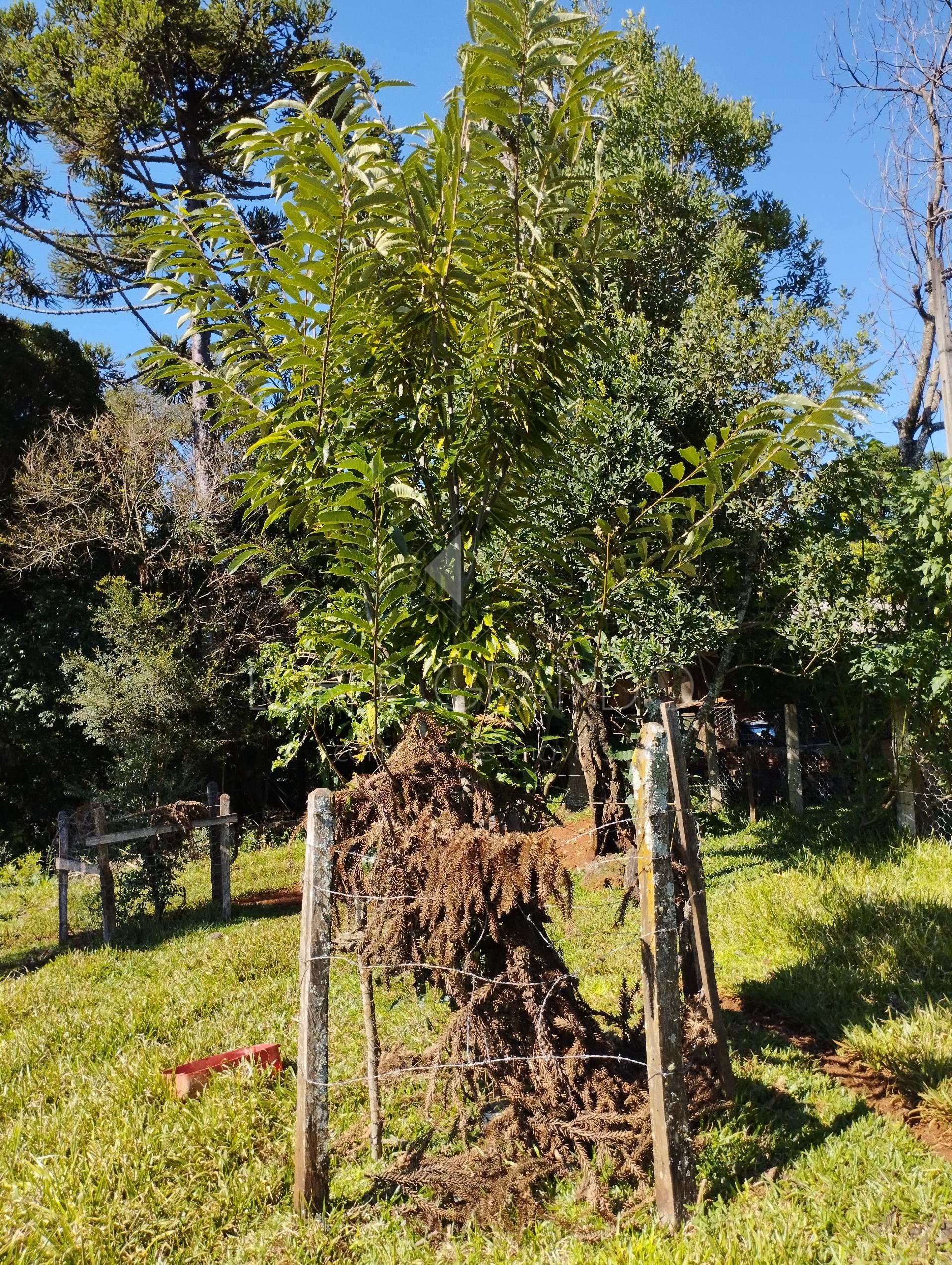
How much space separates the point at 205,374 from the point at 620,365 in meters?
6.88

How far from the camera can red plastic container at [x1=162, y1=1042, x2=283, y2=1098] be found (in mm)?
4148

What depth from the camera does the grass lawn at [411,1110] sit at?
116 inches

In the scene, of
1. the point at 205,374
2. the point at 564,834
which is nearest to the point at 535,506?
the point at 205,374

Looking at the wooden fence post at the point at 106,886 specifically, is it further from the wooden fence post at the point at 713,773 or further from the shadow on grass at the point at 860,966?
the wooden fence post at the point at 713,773

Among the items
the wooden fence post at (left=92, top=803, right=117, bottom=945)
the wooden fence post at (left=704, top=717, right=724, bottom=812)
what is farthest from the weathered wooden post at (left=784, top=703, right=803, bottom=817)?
the wooden fence post at (left=92, top=803, right=117, bottom=945)

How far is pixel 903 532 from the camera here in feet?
26.3

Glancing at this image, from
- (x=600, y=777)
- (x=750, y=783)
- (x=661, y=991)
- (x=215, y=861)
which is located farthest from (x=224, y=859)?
(x=661, y=991)

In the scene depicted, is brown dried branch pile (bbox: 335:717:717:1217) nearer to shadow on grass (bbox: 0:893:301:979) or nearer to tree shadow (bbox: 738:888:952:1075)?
tree shadow (bbox: 738:888:952:1075)

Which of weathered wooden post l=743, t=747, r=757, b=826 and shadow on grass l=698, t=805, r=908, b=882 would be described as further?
weathered wooden post l=743, t=747, r=757, b=826

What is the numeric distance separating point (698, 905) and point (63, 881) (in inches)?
261

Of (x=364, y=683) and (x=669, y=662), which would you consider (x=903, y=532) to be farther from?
(x=364, y=683)

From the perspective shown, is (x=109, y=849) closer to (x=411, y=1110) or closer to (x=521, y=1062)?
(x=411, y=1110)

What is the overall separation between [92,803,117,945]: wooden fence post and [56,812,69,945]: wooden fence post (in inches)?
19.5

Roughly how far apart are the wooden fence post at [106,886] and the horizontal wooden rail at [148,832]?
0.28 feet
